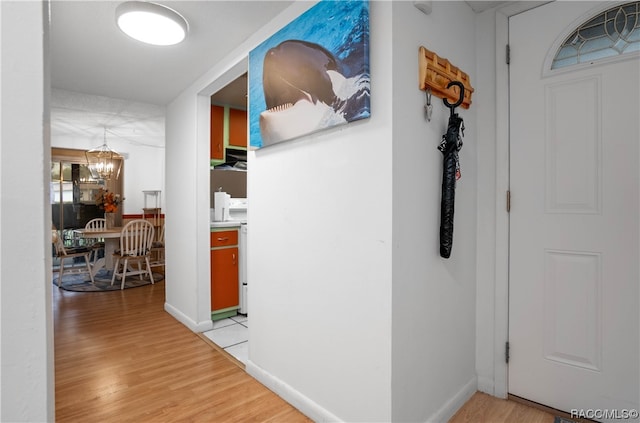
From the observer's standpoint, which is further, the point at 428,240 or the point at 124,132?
the point at 124,132

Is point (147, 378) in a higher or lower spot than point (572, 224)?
lower

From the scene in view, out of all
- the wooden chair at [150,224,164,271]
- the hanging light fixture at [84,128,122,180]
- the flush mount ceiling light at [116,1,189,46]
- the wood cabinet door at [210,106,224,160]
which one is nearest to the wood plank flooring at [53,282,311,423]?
the wood cabinet door at [210,106,224,160]

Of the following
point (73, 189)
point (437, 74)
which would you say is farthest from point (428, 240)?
point (73, 189)

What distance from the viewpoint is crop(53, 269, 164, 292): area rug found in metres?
4.59

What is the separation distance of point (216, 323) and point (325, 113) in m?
2.52

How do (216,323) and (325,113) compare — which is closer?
(325,113)

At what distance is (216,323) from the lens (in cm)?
326

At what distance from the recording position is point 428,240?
5.31 ft

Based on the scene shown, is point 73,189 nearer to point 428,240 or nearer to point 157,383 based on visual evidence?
point 157,383

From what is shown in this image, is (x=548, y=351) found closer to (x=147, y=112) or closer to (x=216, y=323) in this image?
(x=216, y=323)

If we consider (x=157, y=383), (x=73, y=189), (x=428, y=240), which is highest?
(x=73, y=189)

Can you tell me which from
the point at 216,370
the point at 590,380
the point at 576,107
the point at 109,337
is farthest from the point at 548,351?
the point at 109,337

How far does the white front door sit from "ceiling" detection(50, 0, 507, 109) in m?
0.62

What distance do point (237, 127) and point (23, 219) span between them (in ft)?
11.4
